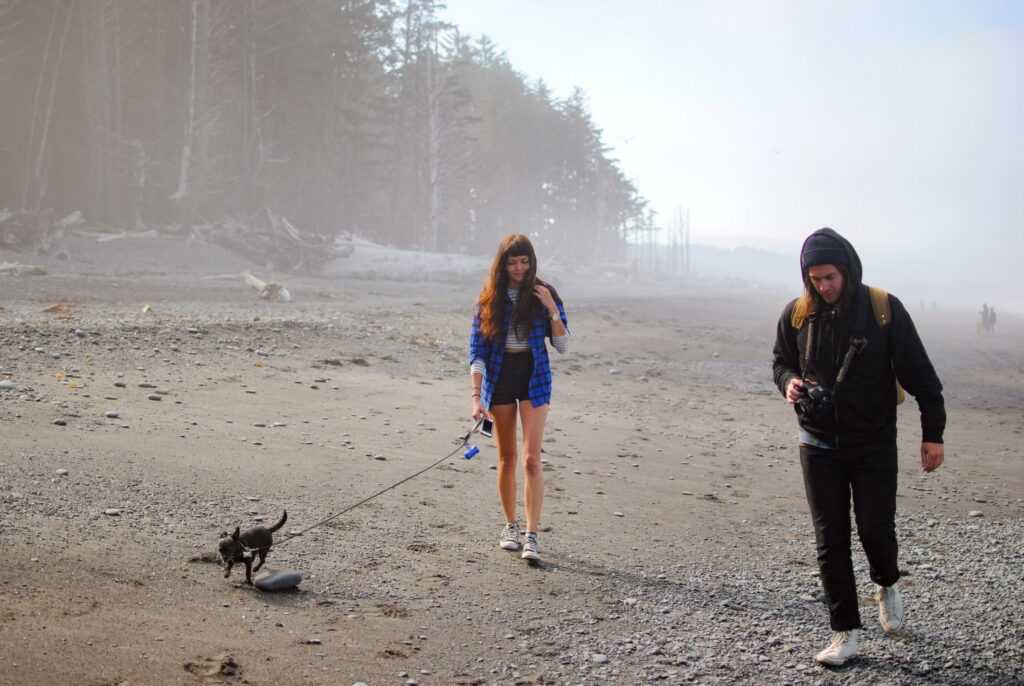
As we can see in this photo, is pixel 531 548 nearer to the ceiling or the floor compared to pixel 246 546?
nearer to the floor

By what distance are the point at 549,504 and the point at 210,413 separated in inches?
144

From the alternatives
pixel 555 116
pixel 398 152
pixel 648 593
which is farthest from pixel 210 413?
pixel 555 116

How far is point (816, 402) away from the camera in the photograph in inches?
164

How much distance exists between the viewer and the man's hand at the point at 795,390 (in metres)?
4.23

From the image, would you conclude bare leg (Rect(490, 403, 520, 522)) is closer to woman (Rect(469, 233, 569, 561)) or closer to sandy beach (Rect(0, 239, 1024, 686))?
woman (Rect(469, 233, 569, 561))

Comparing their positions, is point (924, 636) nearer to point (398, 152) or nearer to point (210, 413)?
point (210, 413)

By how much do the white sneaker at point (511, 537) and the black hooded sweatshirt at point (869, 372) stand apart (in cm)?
239

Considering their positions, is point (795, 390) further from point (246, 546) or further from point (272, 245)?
point (272, 245)

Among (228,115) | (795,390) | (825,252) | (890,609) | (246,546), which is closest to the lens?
(825,252)

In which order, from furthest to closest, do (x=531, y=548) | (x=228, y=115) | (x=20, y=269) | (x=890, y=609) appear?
(x=228, y=115) → (x=20, y=269) → (x=531, y=548) → (x=890, y=609)

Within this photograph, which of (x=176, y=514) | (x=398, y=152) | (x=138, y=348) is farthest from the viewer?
(x=398, y=152)

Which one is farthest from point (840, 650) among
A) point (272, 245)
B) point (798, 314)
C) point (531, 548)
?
point (272, 245)

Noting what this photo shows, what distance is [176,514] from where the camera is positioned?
5.77 meters

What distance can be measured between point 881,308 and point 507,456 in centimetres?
268
